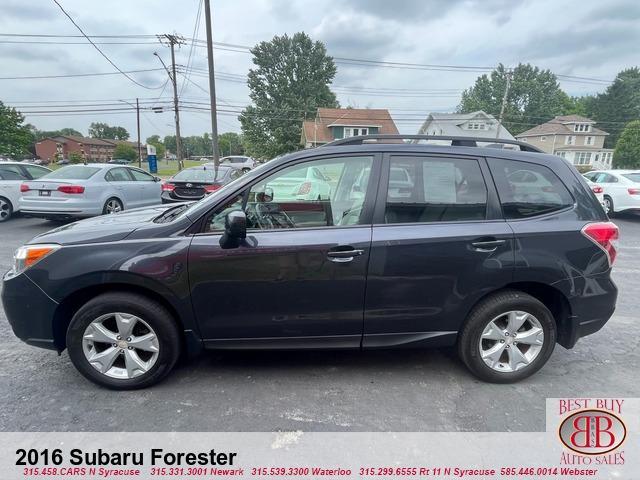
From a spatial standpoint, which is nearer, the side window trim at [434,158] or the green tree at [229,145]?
the side window trim at [434,158]

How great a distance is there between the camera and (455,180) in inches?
108

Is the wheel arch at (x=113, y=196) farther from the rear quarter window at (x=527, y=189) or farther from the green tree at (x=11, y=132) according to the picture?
the green tree at (x=11, y=132)

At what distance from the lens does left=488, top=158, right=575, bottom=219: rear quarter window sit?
8.96ft

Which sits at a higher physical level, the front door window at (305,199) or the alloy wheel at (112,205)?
the front door window at (305,199)

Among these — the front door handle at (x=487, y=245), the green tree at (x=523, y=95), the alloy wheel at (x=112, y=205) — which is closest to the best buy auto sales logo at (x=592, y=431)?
the front door handle at (x=487, y=245)

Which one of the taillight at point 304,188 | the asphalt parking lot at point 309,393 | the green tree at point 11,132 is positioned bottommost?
the asphalt parking lot at point 309,393

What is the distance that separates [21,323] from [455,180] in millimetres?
3259

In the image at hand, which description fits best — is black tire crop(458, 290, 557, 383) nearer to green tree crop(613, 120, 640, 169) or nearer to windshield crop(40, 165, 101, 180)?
windshield crop(40, 165, 101, 180)

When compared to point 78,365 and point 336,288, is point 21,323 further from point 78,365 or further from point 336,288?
point 336,288

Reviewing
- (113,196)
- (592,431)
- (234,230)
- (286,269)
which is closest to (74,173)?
(113,196)

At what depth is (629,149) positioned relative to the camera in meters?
38.9

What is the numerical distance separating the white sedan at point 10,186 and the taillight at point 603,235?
1154 cm

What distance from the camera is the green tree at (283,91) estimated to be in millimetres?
47781

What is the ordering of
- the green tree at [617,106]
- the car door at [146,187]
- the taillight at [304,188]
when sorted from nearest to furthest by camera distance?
1. the taillight at [304,188]
2. the car door at [146,187]
3. the green tree at [617,106]
